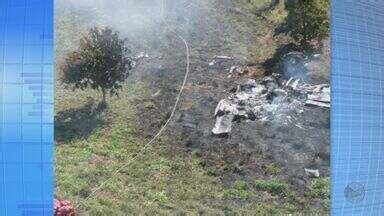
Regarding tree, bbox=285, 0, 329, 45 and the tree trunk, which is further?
tree, bbox=285, 0, 329, 45

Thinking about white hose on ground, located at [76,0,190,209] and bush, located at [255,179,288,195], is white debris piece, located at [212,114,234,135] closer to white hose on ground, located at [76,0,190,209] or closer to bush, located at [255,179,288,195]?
white hose on ground, located at [76,0,190,209]

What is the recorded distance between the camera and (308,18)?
1988cm

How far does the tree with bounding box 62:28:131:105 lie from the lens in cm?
1788

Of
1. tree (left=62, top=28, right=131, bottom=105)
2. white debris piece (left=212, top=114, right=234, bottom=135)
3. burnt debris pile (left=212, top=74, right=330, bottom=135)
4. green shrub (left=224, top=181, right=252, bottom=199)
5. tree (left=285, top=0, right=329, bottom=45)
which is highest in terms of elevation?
tree (left=285, top=0, right=329, bottom=45)

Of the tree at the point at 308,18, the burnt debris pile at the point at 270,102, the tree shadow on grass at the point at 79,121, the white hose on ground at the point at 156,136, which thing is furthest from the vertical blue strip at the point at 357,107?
the tree at the point at 308,18

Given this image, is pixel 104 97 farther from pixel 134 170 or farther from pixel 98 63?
pixel 134 170

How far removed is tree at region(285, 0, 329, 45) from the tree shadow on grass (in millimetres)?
6313

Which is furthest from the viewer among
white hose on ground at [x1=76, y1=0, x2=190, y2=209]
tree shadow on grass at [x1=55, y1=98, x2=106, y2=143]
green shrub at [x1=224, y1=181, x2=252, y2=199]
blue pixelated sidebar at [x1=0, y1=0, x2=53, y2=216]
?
tree shadow on grass at [x1=55, y1=98, x2=106, y2=143]

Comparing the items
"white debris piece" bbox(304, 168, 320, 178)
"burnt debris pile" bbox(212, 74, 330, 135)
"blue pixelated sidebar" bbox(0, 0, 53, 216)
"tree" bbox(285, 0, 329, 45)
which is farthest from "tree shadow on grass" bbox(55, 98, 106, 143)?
"blue pixelated sidebar" bbox(0, 0, 53, 216)

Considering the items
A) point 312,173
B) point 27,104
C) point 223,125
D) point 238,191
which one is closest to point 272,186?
point 238,191

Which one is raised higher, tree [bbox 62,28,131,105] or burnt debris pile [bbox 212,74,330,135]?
tree [bbox 62,28,131,105]

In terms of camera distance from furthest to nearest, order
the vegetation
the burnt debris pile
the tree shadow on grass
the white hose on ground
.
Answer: the burnt debris pile
the tree shadow on grass
the white hose on ground
the vegetation

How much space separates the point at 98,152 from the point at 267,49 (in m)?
7.00

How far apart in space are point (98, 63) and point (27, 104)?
1193 cm
